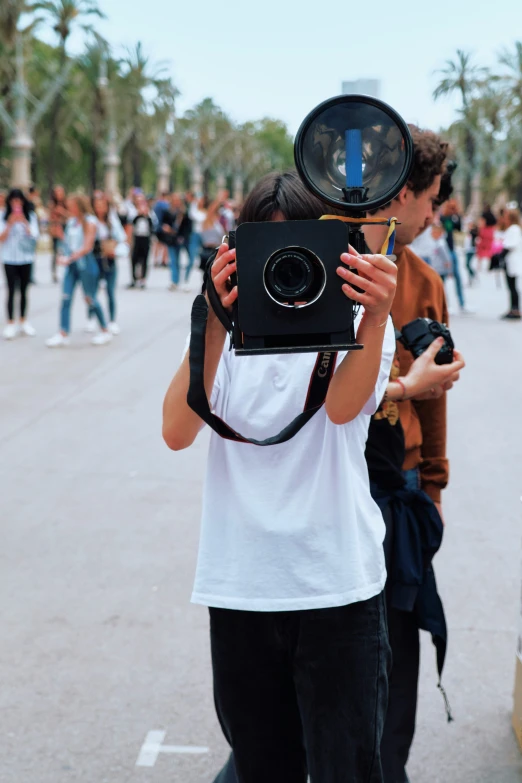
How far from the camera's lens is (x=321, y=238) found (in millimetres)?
1689

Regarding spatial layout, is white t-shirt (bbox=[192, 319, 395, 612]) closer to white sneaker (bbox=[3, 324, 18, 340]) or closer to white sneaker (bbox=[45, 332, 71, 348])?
white sneaker (bbox=[45, 332, 71, 348])

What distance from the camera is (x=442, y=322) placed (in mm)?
2830

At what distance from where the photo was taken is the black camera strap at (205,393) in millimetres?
1817

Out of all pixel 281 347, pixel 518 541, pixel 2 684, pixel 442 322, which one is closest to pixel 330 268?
pixel 281 347

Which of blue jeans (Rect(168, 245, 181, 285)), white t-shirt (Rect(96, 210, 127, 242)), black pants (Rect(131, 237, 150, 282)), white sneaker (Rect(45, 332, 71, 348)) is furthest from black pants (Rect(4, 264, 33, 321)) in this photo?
blue jeans (Rect(168, 245, 181, 285))

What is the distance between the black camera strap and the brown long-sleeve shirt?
2.50 ft

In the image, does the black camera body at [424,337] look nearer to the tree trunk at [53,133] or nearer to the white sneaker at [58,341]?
the white sneaker at [58,341]

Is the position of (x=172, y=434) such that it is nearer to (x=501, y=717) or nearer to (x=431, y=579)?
(x=431, y=579)

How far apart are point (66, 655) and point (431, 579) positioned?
1626 millimetres

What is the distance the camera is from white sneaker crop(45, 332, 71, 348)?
10.8 metres

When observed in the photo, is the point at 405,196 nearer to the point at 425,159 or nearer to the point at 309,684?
the point at 425,159

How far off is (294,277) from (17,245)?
9881 millimetres

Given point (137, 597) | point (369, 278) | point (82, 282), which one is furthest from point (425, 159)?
point (82, 282)

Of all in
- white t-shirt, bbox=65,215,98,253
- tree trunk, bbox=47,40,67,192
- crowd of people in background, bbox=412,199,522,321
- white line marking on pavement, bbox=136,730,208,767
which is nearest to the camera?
white line marking on pavement, bbox=136,730,208,767
